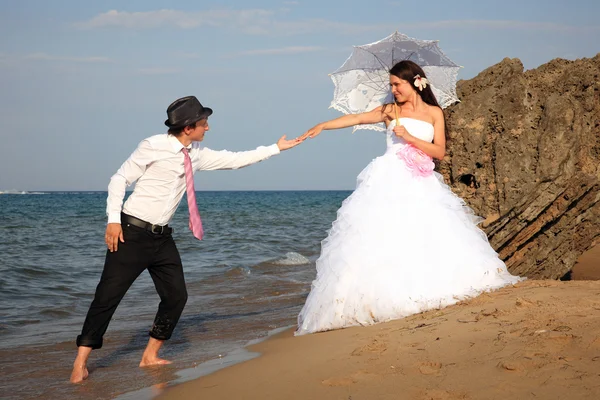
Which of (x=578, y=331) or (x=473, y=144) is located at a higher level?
(x=473, y=144)

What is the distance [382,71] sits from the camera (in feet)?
22.1

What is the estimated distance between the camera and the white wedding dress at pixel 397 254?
5.45 metres

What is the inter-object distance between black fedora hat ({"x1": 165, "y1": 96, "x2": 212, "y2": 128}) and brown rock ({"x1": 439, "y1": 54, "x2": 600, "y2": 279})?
3377 millimetres

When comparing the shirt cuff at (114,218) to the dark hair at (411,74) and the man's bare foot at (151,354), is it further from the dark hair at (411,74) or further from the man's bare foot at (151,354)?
the dark hair at (411,74)

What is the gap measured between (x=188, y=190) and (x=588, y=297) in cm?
312

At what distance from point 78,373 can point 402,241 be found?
282 centimetres

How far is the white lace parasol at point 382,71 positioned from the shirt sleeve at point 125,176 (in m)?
2.28

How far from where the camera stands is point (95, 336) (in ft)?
16.8

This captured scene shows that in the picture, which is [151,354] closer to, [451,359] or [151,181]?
[151,181]

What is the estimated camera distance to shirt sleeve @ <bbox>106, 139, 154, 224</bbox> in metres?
5.05

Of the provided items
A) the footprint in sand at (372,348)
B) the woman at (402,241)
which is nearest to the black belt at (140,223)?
the woman at (402,241)

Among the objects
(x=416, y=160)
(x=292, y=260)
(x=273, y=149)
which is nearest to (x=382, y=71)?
(x=416, y=160)

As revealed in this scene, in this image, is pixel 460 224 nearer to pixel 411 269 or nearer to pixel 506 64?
pixel 411 269

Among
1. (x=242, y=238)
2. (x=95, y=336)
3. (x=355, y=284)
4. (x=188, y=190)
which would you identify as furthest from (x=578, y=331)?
(x=242, y=238)
